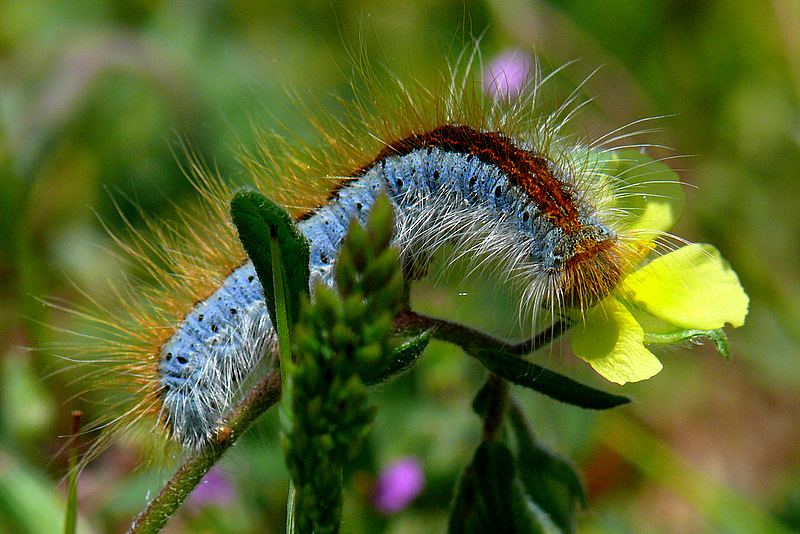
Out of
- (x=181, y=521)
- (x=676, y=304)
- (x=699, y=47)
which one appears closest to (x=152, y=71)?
(x=181, y=521)

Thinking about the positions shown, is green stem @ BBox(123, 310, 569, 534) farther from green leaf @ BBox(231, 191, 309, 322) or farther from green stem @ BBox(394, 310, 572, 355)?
green leaf @ BBox(231, 191, 309, 322)

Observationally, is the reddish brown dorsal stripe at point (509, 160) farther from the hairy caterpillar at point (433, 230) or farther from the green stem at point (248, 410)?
the green stem at point (248, 410)

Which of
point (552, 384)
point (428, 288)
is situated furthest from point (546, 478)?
point (428, 288)

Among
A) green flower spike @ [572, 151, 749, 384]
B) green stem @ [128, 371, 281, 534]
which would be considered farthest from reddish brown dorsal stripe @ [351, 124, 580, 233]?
green stem @ [128, 371, 281, 534]

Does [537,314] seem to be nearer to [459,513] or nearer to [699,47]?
[459,513]

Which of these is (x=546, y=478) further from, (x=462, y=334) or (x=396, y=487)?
(x=396, y=487)

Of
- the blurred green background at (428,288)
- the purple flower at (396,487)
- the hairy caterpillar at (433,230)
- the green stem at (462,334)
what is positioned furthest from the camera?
the blurred green background at (428,288)

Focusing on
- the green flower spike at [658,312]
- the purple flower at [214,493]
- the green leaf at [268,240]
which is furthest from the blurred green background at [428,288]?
the green leaf at [268,240]

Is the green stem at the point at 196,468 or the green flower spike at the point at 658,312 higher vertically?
the green stem at the point at 196,468
